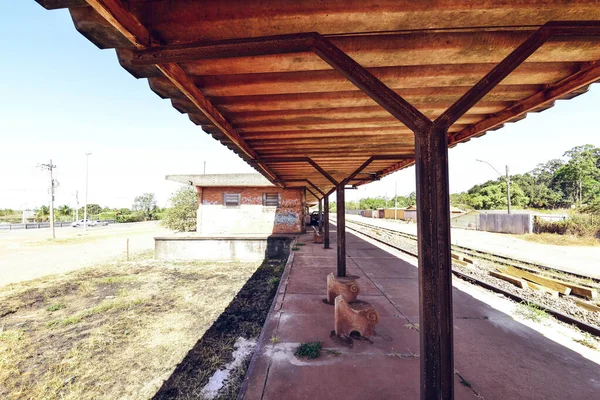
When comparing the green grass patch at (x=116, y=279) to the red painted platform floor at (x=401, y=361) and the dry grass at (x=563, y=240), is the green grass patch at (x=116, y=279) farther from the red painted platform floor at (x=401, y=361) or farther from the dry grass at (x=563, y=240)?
the dry grass at (x=563, y=240)

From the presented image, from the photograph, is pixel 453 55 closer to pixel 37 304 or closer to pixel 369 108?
pixel 369 108

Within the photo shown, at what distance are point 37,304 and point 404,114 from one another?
9384mm

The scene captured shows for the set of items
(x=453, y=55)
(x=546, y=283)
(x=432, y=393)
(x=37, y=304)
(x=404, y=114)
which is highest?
(x=453, y=55)

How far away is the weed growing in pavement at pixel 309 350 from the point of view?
2.97 m

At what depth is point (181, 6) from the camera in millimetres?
1653

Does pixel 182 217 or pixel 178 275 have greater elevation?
pixel 182 217

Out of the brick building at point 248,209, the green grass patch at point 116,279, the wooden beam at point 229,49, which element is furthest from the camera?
the brick building at point 248,209

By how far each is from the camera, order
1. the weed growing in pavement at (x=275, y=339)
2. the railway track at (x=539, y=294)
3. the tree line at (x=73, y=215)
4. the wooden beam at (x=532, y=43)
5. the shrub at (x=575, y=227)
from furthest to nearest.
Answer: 1. the tree line at (x=73, y=215)
2. the shrub at (x=575, y=227)
3. the railway track at (x=539, y=294)
4. the weed growing in pavement at (x=275, y=339)
5. the wooden beam at (x=532, y=43)

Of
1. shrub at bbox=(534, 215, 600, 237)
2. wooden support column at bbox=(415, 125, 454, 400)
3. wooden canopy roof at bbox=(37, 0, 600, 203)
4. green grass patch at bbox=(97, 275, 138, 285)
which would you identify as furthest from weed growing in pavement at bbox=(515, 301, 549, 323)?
shrub at bbox=(534, 215, 600, 237)

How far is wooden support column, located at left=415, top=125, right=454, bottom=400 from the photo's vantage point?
5.61 feet

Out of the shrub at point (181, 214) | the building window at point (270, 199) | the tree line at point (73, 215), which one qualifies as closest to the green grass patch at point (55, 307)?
the building window at point (270, 199)

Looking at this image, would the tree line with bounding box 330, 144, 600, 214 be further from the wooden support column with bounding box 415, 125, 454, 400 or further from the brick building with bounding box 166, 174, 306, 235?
the wooden support column with bounding box 415, 125, 454, 400

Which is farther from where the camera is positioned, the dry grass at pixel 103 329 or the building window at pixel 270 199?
the building window at pixel 270 199

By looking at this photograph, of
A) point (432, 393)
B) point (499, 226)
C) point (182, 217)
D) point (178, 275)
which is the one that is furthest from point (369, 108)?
point (499, 226)
